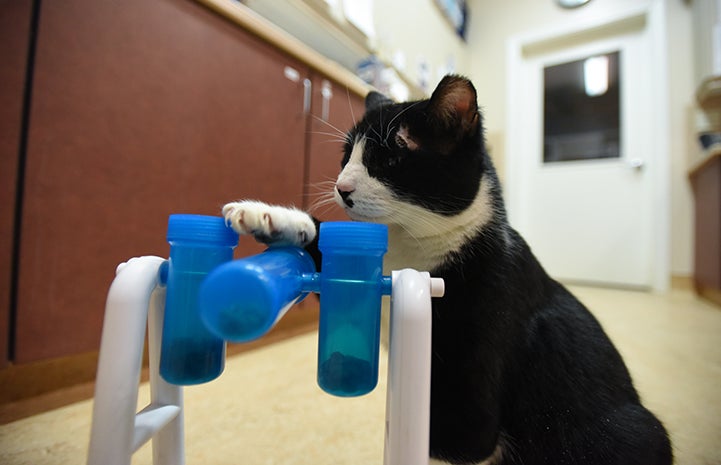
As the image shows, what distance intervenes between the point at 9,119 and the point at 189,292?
590 millimetres

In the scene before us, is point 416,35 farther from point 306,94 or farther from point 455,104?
point 455,104

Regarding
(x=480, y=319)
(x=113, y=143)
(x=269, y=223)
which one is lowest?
(x=480, y=319)

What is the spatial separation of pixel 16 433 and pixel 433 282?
31.8 inches

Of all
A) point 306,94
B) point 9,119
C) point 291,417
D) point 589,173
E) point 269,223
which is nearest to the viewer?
point 269,223

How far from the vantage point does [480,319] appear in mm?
429

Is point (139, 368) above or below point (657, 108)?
below

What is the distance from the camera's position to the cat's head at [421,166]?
1.63 ft

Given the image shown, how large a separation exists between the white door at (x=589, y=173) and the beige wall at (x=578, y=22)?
12 cm

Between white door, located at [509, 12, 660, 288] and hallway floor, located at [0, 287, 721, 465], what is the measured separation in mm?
1692

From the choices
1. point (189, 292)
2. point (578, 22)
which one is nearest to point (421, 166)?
point (189, 292)

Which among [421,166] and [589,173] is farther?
[589,173]

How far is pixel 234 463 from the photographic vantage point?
584 mm

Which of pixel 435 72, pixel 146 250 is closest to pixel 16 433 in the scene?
pixel 146 250

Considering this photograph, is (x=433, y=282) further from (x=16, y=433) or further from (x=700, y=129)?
(x=700, y=129)
